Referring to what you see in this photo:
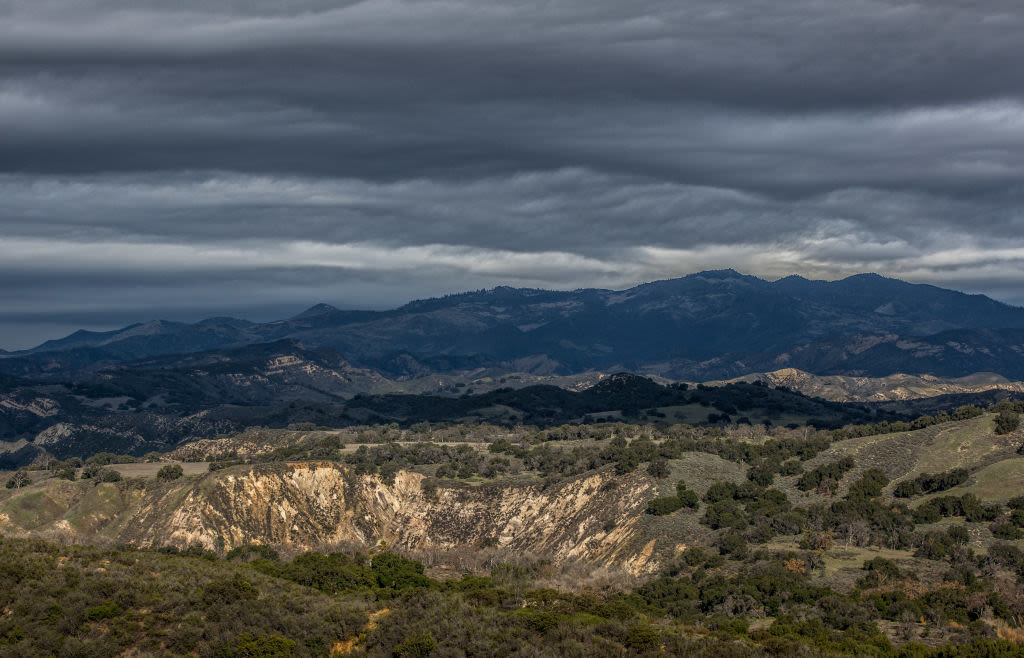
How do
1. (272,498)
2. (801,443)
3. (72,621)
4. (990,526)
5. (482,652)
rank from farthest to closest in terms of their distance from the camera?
(801,443) < (272,498) < (990,526) < (72,621) < (482,652)

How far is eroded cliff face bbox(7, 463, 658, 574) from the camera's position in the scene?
139250 millimetres

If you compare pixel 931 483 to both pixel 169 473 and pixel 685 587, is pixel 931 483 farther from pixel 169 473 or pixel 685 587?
pixel 169 473

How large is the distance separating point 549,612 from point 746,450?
101 m

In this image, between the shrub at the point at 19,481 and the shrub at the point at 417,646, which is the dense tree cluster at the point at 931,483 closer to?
the shrub at the point at 417,646

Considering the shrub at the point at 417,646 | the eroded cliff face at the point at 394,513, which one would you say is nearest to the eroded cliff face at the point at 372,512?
the eroded cliff face at the point at 394,513

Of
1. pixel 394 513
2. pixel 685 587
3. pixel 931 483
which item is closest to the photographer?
pixel 685 587

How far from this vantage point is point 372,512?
15512 centimetres

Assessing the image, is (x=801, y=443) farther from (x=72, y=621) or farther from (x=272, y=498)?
(x=72, y=621)

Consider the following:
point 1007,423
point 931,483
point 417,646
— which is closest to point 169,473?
point 417,646

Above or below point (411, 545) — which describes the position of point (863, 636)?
above

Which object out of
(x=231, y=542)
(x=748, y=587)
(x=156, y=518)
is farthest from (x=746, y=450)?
(x=156, y=518)

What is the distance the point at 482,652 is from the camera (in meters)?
66.1

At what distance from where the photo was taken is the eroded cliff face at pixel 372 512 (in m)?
139

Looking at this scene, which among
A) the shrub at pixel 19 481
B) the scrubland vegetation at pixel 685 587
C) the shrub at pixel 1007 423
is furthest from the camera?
the shrub at pixel 19 481
